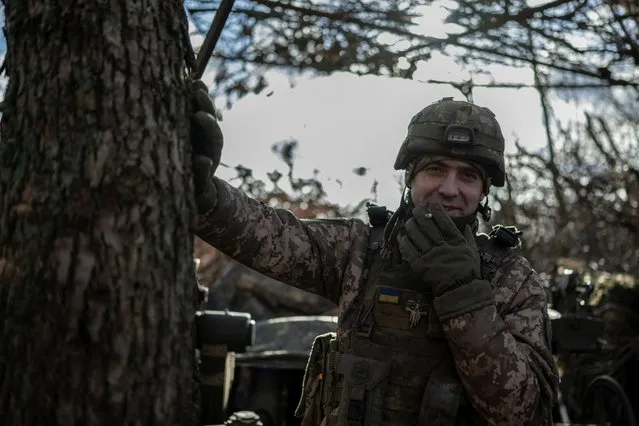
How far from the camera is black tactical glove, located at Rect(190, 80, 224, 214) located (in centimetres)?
240

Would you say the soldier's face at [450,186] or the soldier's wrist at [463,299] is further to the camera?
the soldier's face at [450,186]

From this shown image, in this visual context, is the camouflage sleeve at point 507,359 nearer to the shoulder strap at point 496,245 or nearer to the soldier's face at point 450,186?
the shoulder strap at point 496,245

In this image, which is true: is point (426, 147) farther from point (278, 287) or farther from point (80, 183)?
point (278, 287)

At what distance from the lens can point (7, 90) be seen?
7.16ft

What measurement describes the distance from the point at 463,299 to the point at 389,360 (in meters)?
0.43

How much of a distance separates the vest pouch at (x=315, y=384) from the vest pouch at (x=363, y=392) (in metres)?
0.19

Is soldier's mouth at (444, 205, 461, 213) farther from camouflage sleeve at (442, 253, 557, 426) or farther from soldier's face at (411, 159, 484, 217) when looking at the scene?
camouflage sleeve at (442, 253, 557, 426)

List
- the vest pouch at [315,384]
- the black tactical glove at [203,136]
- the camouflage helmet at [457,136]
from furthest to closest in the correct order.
→ the camouflage helmet at [457,136] < the vest pouch at [315,384] < the black tactical glove at [203,136]

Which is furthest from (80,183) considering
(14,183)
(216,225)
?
(216,225)

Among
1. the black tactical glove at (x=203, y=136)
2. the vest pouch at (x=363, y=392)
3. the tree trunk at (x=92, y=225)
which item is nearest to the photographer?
the tree trunk at (x=92, y=225)

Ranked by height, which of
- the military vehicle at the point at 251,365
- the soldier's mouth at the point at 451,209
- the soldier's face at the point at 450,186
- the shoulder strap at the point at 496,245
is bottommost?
the military vehicle at the point at 251,365

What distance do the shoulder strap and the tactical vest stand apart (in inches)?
3.0

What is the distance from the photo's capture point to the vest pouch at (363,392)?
10.5 ft

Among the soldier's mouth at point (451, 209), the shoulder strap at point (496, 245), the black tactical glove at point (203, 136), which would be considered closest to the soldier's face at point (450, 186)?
the soldier's mouth at point (451, 209)
